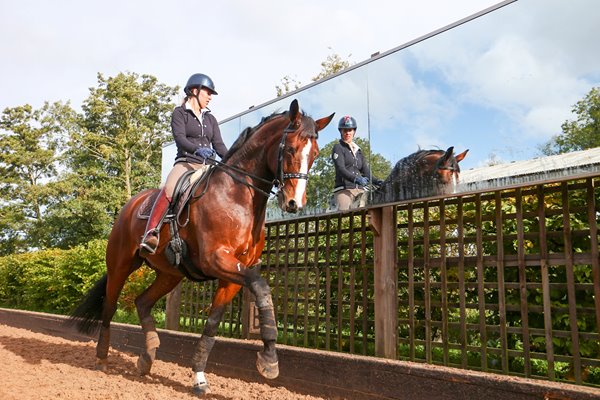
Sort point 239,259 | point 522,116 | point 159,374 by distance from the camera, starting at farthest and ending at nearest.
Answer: point 159,374, point 239,259, point 522,116

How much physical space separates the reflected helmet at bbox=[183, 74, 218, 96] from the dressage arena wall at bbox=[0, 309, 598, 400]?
10.0ft

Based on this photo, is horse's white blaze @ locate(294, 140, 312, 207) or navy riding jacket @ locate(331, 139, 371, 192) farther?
navy riding jacket @ locate(331, 139, 371, 192)

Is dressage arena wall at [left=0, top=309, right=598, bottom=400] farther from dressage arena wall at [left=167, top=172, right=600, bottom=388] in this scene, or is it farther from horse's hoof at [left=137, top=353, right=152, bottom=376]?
horse's hoof at [left=137, top=353, right=152, bottom=376]

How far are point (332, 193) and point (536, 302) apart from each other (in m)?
2.49

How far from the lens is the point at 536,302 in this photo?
192 inches

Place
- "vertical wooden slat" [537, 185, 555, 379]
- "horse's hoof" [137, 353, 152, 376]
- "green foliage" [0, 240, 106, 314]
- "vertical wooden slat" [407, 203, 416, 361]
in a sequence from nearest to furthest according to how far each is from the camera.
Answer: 1. "vertical wooden slat" [537, 185, 555, 379]
2. "vertical wooden slat" [407, 203, 416, 361]
3. "horse's hoof" [137, 353, 152, 376]
4. "green foliage" [0, 240, 106, 314]

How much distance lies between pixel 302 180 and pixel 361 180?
1.62 meters

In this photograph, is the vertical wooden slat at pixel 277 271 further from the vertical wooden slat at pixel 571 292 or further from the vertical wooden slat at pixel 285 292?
the vertical wooden slat at pixel 571 292

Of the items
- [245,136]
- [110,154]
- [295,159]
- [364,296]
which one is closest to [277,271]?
[364,296]

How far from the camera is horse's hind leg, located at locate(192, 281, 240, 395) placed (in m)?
4.81

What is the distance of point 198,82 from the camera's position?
593 cm

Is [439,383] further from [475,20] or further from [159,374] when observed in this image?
[159,374]

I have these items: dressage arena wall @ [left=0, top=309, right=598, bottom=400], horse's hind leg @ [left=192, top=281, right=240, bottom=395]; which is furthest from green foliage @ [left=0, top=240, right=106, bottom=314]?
horse's hind leg @ [left=192, top=281, right=240, bottom=395]

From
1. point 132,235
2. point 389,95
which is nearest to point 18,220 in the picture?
point 132,235
